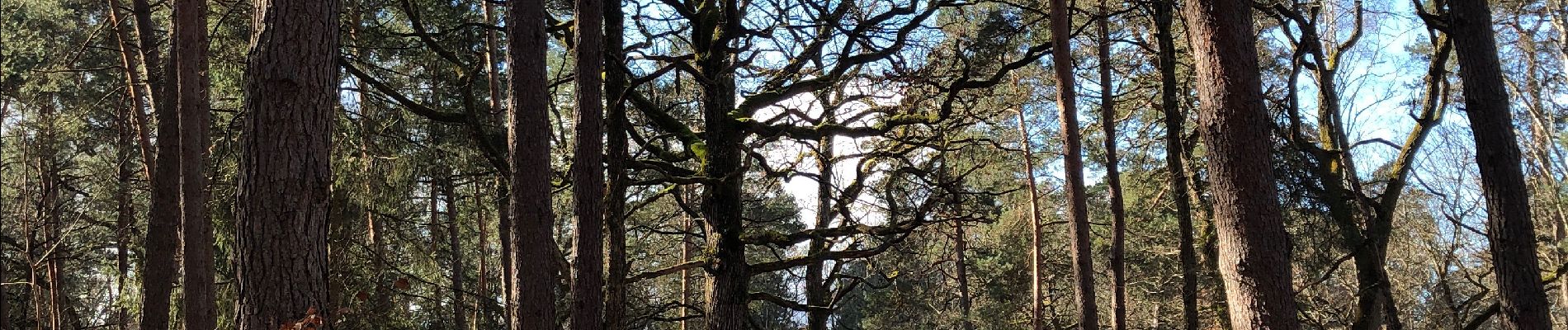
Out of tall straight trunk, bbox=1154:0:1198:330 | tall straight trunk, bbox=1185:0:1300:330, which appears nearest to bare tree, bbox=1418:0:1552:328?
tall straight trunk, bbox=1185:0:1300:330

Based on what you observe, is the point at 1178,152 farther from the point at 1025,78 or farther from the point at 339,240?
the point at 339,240

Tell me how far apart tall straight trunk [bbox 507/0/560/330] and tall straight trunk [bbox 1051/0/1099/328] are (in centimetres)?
520

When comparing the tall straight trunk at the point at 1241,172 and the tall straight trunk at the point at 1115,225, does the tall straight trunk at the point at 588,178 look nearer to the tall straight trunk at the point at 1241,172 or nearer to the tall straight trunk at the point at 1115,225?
the tall straight trunk at the point at 1241,172

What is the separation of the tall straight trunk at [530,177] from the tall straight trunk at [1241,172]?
16.2 ft

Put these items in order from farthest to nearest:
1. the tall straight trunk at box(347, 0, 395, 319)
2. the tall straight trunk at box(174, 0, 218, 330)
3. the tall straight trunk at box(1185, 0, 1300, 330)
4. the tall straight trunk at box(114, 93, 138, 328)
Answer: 1. the tall straight trunk at box(114, 93, 138, 328)
2. the tall straight trunk at box(347, 0, 395, 319)
3. the tall straight trunk at box(174, 0, 218, 330)
4. the tall straight trunk at box(1185, 0, 1300, 330)

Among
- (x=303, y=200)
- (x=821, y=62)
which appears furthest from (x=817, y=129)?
(x=303, y=200)

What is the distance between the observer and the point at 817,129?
954cm

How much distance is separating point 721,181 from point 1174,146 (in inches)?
221

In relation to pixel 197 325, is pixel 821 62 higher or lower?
higher

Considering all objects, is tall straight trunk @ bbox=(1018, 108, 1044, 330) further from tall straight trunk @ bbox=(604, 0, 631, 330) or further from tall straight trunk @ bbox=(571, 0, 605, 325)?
tall straight trunk @ bbox=(571, 0, 605, 325)

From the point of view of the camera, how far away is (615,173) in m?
9.07

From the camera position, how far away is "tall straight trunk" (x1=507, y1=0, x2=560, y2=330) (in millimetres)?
7414

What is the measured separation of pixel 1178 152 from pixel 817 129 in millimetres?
4577

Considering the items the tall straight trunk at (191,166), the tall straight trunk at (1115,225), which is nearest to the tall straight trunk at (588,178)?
the tall straight trunk at (191,166)
